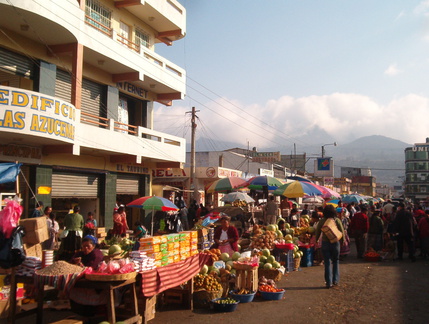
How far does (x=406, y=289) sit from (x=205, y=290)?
501 centimetres

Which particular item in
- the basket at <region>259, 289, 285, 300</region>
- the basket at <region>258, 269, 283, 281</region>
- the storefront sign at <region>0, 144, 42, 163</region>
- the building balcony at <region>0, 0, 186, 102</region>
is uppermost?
the building balcony at <region>0, 0, 186, 102</region>

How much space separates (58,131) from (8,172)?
3.36 meters

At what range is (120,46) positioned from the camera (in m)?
16.7

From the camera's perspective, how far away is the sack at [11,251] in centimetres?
597

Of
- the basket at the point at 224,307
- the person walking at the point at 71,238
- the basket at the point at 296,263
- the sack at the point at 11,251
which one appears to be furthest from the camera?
the basket at the point at 296,263

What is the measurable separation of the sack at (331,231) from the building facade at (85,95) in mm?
8056

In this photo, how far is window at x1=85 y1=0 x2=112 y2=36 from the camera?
54.3 feet

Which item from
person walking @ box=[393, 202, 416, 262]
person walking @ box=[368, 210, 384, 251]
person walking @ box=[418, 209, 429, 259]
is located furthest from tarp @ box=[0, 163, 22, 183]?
person walking @ box=[418, 209, 429, 259]

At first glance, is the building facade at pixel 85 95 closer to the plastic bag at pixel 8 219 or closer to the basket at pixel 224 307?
the plastic bag at pixel 8 219

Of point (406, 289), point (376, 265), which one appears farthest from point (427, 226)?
point (406, 289)

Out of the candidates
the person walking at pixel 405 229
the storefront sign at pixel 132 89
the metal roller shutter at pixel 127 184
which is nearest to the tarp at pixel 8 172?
the metal roller shutter at pixel 127 184

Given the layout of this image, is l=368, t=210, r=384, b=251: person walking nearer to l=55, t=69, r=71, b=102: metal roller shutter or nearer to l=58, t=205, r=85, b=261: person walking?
l=58, t=205, r=85, b=261: person walking

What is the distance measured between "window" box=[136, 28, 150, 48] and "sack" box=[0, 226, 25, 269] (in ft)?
51.2

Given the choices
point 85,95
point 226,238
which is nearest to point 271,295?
point 226,238
